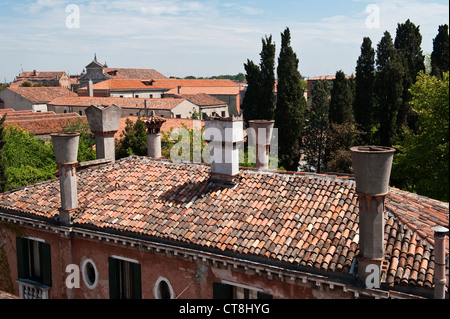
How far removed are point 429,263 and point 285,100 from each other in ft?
72.9

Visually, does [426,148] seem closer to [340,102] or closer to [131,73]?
[340,102]

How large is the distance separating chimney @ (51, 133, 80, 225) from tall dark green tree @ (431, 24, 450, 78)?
89.0 ft

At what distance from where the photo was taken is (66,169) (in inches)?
391

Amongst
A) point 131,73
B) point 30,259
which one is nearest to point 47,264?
point 30,259

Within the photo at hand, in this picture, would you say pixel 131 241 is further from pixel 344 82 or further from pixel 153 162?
pixel 344 82

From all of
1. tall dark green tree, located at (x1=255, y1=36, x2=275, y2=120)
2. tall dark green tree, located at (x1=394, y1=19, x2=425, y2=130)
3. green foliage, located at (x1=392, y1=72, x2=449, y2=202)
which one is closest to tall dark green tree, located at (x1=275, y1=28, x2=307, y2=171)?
tall dark green tree, located at (x1=255, y1=36, x2=275, y2=120)

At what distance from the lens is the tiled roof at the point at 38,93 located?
54.8 meters

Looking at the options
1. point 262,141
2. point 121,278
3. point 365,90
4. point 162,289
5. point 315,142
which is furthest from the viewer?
point 315,142

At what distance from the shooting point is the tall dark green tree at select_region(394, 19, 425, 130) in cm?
2733

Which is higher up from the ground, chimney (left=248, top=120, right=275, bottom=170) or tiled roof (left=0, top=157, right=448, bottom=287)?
chimney (left=248, top=120, right=275, bottom=170)

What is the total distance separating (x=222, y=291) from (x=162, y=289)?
1612 millimetres

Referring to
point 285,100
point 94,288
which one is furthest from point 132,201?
point 285,100

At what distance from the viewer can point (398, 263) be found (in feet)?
22.5

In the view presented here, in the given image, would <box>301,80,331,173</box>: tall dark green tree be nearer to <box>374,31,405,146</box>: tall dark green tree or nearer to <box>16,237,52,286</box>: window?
<box>374,31,405,146</box>: tall dark green tree
